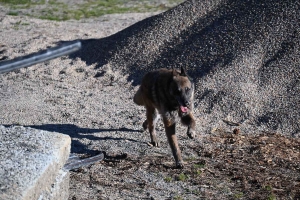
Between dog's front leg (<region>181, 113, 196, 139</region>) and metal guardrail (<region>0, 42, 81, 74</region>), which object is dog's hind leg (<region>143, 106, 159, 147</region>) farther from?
metal guardrail (<region>0, 42, 81, 74</region>)

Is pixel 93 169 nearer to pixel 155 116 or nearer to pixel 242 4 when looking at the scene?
pixel 155 116

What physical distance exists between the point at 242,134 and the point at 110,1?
12850 millimetres

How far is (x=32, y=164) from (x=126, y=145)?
3.51m

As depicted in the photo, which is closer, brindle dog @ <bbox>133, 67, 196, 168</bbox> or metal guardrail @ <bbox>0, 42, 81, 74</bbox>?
metal guardrail @ <bbox>0, 42, 81, 74</bbox>

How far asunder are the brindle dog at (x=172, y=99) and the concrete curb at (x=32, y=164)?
7.65 feet

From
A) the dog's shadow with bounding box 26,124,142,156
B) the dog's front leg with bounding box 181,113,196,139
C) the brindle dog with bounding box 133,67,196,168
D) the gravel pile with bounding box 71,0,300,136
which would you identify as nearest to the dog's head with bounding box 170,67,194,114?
the brindle dog with bounding box 133,67,196,168

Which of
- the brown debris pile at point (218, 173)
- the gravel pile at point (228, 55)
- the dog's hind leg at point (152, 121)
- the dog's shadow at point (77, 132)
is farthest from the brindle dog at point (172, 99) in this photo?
the gravel pile at point (228, 55)

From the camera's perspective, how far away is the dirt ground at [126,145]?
274 inches

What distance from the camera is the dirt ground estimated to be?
22.9 feet

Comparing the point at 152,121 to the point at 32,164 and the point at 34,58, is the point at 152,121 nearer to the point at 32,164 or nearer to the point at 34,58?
the point at 32,164

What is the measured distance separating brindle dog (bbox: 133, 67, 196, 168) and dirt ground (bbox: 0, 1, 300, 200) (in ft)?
1.26

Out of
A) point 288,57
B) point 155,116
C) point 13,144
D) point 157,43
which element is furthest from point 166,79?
point 157,43

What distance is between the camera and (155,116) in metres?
8.73

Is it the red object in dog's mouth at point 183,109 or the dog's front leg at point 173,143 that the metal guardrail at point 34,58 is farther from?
the red object in dog's mouth at point 183,109
